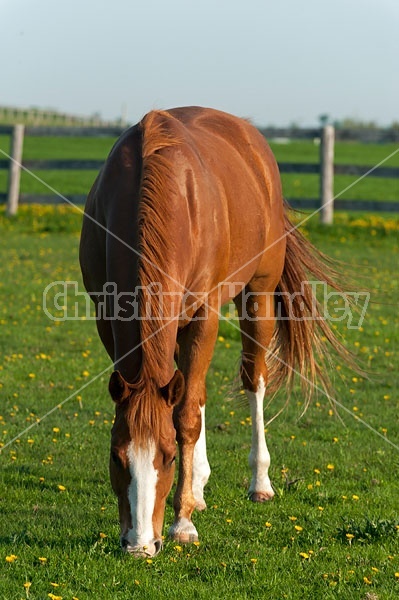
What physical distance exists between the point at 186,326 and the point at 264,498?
114 centimetres

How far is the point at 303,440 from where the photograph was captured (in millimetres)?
5996

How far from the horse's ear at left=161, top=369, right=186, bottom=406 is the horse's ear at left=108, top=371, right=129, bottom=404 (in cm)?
16

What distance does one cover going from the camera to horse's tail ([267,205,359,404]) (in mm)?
5887

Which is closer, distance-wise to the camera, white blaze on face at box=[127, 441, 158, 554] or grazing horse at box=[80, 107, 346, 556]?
white blaze on face at box=[127, 441, 158, 554]

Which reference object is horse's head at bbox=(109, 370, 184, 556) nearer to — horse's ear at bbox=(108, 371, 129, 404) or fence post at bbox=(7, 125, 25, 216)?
horse's ear at bbox=(108, 371, 129, 404)

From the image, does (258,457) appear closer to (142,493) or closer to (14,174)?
(142,493)

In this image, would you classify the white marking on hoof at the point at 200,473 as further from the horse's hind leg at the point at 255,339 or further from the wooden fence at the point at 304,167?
the wooden fence at the point at 304,167

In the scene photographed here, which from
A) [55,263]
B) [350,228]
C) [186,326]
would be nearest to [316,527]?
[186,326]

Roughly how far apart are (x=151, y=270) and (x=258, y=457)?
1.81 metres

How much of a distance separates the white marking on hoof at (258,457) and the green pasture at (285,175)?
47.6 feet

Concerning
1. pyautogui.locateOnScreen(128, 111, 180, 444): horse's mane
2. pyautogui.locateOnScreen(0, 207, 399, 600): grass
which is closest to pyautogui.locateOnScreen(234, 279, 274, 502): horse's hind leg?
pyautogui.locateOnScreen(0, 207, 399, 600): grass

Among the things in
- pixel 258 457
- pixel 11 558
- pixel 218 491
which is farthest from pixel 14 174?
pixel 11 558

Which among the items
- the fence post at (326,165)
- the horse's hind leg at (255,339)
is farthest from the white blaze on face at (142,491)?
the fence post at (326,165)

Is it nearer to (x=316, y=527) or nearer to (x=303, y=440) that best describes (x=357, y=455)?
(x=303, y=440)
